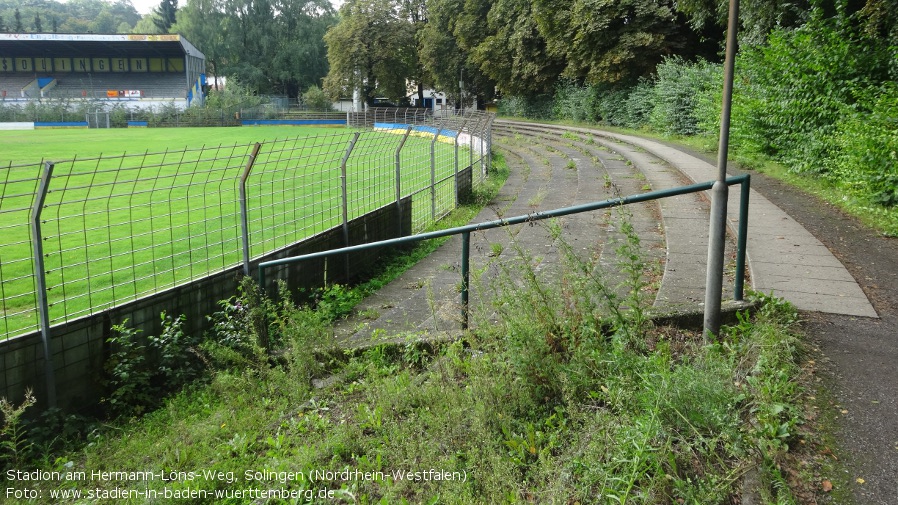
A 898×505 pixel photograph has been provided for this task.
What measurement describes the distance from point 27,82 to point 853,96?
7682 cm

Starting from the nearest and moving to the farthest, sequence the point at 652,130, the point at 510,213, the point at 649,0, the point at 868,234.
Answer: the point at 868,234 < the point at 510,213 < the point at 652,130 < the point at 649,0

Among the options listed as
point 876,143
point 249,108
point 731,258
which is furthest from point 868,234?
point 249,108

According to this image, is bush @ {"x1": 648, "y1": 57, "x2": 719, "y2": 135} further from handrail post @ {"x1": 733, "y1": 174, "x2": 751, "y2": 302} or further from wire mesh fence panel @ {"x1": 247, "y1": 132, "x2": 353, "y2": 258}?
handrail post @ {"x1": 733, "y1": 174, "x2": 751, "y2": 302}

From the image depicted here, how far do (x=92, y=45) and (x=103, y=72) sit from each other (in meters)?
4.26

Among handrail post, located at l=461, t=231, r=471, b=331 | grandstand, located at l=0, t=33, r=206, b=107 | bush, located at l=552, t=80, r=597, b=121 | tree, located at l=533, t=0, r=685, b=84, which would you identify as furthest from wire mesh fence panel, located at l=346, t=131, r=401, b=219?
grandstand, located at l=0, t=33, r=206, b=107

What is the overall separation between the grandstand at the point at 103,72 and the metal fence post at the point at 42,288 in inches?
2612

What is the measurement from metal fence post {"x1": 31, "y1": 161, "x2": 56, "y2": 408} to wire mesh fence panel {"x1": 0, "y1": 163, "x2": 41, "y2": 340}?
81mm

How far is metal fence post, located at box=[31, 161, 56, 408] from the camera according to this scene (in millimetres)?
5062

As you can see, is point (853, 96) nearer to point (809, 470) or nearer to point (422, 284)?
point (422, 284)

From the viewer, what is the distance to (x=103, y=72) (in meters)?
70.7

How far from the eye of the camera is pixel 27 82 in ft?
228

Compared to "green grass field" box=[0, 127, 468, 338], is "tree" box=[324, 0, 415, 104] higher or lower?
higher

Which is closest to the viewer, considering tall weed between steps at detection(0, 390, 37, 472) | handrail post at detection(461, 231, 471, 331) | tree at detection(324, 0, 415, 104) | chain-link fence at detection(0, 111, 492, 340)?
tall weed between steps at detection(0, 390, 37, 472)

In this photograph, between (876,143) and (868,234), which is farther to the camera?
(876,143)
